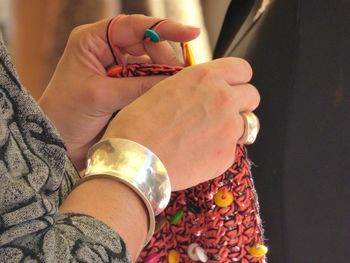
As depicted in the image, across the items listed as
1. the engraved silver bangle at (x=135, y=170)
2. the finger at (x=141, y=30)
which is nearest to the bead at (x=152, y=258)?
the engraved silver bangle at (x=135, y=170)

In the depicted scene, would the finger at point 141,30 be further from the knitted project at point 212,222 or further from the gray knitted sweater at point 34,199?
the gray knitted sweater at point 34,199

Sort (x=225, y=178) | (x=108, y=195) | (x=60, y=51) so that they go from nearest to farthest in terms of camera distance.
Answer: (x=108, y=195) < (x=225, y=178) < (x=60, y=51)

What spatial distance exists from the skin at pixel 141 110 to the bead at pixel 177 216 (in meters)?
0.09

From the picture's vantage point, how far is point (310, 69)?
62 centimetres

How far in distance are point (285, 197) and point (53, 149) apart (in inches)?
11.7

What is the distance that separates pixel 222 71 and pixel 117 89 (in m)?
0.13

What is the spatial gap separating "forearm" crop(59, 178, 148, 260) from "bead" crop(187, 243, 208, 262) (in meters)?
0.14

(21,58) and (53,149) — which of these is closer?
(53,149)

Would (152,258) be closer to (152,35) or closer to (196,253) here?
(196,253)

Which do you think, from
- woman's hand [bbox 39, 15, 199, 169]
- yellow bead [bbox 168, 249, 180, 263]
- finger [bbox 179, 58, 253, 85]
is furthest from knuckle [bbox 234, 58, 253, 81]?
yellow bead [bbox 168, 249, 180, 263]

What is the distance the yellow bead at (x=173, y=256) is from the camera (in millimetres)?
625

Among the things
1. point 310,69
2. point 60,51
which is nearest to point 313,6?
point 310,69

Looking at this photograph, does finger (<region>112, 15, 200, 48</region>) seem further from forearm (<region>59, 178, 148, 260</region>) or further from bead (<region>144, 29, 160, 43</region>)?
forearm (<region>59, 178, 148, 260</region>)

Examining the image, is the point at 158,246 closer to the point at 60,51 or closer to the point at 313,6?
the point at 313,6
